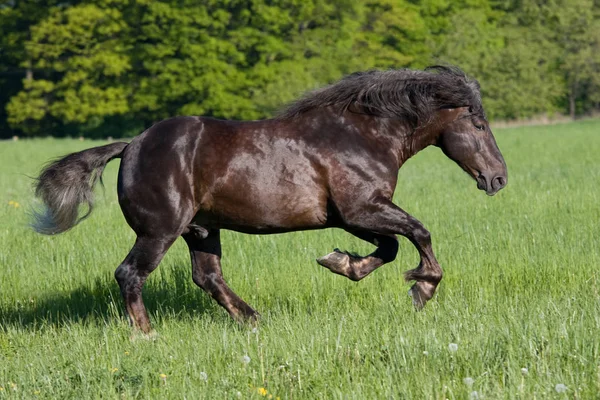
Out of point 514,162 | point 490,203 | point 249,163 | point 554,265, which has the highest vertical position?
point 249,163

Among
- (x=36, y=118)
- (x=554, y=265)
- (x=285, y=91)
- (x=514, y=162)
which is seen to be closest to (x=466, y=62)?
(x=285, y=91)

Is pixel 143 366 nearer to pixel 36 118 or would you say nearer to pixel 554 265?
pixel 554 265

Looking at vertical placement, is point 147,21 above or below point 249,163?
below

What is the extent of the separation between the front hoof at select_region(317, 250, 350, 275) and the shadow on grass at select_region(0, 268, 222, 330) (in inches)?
52.5

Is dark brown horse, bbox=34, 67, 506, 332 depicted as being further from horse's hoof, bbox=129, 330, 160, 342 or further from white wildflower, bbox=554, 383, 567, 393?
white wildflower, bbox=554, 383, 567, 393

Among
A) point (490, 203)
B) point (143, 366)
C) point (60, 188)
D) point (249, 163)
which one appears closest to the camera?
point (143, 366)

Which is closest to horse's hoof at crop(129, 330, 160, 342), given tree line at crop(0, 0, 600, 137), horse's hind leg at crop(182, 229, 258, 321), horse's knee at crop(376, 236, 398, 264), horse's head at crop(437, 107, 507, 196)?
horse's hind leg at crop(182, 229, 258, 321)

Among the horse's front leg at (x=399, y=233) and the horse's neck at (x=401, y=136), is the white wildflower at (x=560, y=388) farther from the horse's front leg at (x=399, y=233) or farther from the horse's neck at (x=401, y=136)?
the horse's neck at (x=401, y=136)

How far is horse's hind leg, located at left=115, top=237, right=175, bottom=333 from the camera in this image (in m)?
6.62

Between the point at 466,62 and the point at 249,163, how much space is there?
193ft

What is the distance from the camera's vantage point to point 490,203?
43.3 feet

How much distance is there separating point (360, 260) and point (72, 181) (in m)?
2.24

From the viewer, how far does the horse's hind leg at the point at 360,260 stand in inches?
255

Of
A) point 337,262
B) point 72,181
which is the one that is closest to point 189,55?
point 72,181
